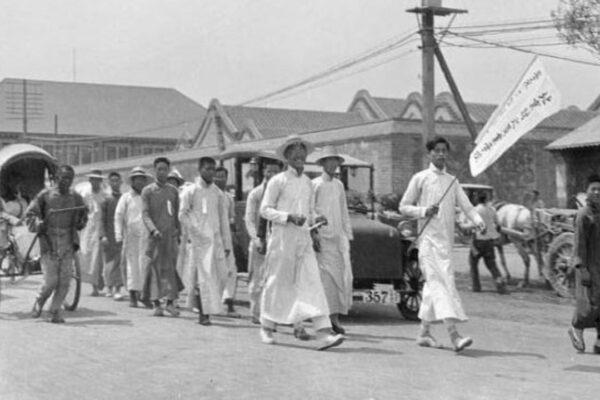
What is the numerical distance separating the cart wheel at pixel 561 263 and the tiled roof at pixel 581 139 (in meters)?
12.8

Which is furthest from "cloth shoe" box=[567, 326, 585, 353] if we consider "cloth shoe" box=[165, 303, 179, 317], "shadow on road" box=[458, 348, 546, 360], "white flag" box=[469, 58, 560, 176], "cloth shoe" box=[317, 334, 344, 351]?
"cloth shoe" box=[165, 303, 179, 317]

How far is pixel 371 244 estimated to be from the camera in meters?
11.9

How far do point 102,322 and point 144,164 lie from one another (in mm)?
39264

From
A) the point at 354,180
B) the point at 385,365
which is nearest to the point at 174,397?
the point at 385,365

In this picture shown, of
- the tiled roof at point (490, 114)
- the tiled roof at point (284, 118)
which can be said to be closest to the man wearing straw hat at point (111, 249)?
the tiled roof at point (490, 114)

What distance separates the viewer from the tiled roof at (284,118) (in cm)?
5406

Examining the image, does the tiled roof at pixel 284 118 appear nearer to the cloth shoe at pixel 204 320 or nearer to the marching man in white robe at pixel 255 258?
the marching man in white robe at pixel 255 258

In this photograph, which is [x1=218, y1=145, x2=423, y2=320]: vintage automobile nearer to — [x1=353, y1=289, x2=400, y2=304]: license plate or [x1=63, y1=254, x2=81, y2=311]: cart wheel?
[x1=353, y1=289, x2=400, y2=304]: license plate

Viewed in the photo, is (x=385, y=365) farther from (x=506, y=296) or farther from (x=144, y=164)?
(x=144, y=164)

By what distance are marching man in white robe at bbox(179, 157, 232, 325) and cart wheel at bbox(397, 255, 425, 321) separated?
2.32 m

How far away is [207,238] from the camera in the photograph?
11.2 meters

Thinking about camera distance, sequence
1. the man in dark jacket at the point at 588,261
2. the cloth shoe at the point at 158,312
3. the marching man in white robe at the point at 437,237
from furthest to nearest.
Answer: the cloth shoe at the point at 158,312
the man in dark jacket at the point at 588,261
the marching man in white robe at the point at 437,237

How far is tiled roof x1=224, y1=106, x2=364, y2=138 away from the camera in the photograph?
54062 millimetres

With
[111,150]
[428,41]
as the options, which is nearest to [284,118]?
[428,41]
